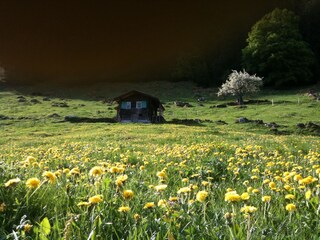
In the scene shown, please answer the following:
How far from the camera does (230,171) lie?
676 centimetres

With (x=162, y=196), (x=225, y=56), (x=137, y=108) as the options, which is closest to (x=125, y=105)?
(x=137, y=108)

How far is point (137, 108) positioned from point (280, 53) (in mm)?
44146

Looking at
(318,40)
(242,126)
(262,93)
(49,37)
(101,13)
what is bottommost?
(242,126)

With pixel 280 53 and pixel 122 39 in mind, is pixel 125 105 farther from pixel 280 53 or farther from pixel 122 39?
pixel 122 39

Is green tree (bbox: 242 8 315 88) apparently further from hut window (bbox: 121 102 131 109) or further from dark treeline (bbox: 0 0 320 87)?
hut window (bbox: 121 102 131 109)

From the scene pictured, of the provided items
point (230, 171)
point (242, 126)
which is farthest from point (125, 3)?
point (230, 171)

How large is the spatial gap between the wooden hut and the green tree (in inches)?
1481

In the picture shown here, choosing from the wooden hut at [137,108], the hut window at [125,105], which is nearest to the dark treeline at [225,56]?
the wooden hut at [137,108]

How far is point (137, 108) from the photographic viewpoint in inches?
2196

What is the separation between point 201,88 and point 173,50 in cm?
3454

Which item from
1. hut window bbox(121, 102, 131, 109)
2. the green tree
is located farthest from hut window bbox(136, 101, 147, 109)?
the green tree

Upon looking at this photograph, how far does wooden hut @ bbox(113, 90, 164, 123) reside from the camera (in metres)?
54.9

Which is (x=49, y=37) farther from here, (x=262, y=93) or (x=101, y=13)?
(x=262, y=93)

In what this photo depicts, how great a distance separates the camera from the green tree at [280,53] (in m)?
81.5
